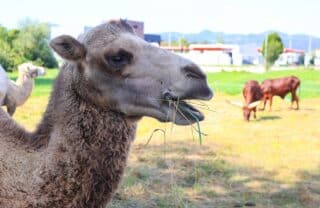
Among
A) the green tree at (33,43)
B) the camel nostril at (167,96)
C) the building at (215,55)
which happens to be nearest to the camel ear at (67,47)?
the camel nostril at (167,96)

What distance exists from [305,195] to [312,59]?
88.0 metres

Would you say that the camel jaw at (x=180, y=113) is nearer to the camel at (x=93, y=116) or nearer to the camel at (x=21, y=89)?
the camel at (x=93, y=116)

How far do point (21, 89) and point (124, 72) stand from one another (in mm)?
9852

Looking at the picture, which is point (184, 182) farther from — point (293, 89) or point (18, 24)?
point (18, 24)

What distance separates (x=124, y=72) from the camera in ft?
11.7

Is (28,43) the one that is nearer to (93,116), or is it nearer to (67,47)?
(67,47)

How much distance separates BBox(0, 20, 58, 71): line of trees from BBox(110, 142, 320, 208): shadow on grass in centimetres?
3322

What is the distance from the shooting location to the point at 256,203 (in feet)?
26.1

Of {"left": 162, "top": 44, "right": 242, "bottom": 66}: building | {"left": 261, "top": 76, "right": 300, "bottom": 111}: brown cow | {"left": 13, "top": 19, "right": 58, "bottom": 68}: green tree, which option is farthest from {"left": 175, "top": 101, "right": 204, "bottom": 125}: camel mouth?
{"left": 162, "top": 44, "right": 242, "bottom": 66}: building

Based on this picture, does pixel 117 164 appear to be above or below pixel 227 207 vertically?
above

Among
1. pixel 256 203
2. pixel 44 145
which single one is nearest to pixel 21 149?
pixel 44 145

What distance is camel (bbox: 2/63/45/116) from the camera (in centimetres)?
1176

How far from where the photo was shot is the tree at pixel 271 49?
68019mm

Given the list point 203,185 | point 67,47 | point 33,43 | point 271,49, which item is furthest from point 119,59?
point 271,49
